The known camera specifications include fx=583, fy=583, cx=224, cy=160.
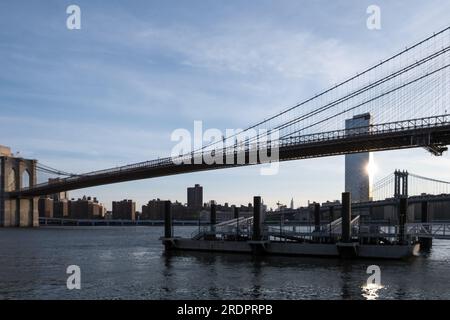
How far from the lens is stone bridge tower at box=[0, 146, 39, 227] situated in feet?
430

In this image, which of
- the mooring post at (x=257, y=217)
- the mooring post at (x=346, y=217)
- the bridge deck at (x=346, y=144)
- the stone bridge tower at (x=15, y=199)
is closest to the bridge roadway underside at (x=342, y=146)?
the bridge deck at (x=346, y=144)

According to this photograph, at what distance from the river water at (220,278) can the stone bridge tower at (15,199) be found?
89584 millimetres

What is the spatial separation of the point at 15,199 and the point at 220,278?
111 meters

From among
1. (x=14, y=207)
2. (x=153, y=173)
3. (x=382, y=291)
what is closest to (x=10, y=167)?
(x=14, y=207)

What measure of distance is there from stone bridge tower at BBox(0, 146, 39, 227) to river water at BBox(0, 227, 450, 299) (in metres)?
89.6

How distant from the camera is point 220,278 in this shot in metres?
33.4

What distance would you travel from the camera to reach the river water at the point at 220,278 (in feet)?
90.6

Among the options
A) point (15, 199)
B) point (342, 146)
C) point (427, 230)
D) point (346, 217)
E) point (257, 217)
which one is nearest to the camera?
point (346, 217)

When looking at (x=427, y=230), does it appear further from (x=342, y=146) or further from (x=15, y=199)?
(x=15, y=199)

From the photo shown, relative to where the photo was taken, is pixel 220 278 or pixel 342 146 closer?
pixel 220 278

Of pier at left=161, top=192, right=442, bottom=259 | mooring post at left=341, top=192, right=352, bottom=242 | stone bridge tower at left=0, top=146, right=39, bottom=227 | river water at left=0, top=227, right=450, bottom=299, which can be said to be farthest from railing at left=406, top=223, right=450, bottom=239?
stone bridge tower at left=0, top=146, right=39, bottom=227

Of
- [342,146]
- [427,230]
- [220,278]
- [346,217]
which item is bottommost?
[220,278]

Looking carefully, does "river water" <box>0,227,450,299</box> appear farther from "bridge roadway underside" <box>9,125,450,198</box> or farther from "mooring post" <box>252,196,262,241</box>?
"bridge roadway underside" <box>9,125,450,198</box>

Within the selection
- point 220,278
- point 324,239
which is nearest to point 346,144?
Answer: point 324,239
